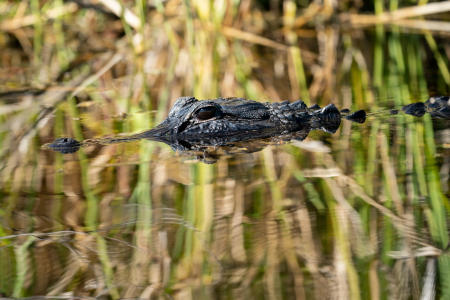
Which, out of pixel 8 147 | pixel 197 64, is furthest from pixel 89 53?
pixel 8 147

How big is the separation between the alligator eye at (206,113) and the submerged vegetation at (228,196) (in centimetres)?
35

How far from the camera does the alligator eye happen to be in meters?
4.31

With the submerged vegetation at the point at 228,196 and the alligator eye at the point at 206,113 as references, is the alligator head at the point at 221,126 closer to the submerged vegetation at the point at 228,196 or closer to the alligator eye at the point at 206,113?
the alligator eye at the point at 206,113

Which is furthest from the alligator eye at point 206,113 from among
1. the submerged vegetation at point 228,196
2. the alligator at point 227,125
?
the submerged vegetation at point 228,196

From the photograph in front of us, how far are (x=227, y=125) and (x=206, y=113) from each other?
0.52 ft

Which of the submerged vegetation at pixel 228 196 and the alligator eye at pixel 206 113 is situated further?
the alligator eye at pixel 206 113

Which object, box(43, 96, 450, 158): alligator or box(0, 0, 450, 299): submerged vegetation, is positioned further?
box(43, 96, 450, 158): alligator

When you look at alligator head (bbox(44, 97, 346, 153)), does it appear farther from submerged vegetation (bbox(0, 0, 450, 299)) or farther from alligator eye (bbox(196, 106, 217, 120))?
submerged vegetation (bbox(0, 0, 450, 299))

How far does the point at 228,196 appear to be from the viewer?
3.02 meters

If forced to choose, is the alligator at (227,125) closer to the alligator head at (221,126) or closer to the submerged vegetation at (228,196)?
the alligator head at (221,126)

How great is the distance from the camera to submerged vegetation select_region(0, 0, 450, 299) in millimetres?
2156

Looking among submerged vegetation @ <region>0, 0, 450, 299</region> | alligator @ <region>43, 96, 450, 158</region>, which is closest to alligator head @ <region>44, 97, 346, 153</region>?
alligator @ <region>43, 96, 450, 158</region>

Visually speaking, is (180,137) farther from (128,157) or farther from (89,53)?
(89,53)

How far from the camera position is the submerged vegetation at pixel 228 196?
216 cm
